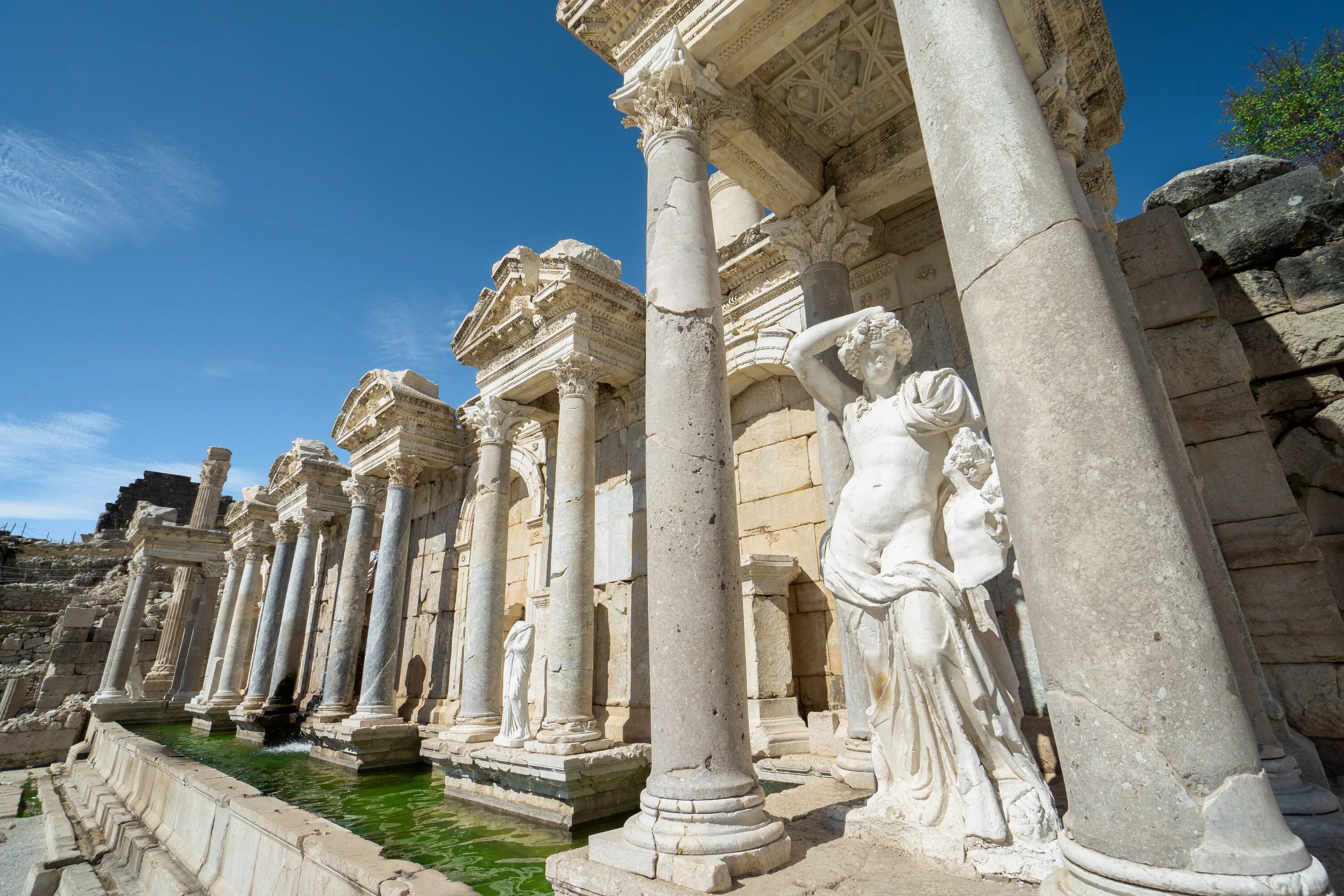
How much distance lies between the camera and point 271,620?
634 inches

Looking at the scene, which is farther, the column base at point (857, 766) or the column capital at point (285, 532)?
the column capital at point (285, 532)

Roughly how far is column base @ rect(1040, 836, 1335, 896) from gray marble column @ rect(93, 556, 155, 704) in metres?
23.3

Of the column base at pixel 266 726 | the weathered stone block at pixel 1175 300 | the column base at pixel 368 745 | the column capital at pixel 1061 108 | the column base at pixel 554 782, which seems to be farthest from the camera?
the column base at pixel 266 726

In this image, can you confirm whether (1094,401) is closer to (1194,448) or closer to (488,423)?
(1194,448)

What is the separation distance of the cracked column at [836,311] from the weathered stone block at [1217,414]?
2860mm

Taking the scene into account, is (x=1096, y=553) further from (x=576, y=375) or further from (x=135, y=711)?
(x=135, y=711)

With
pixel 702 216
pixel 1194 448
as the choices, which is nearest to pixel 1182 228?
pixel 1194 448

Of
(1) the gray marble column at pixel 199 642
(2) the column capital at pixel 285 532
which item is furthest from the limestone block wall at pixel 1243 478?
(1) the gray marble column at pixel 199 642

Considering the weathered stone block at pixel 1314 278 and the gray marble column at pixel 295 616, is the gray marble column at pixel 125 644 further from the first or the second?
the weathered stone block at pixel 1314 278

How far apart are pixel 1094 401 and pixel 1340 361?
5.88 metres

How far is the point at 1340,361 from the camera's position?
19.1 feet

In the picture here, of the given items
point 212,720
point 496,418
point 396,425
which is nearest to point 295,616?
point 212,720

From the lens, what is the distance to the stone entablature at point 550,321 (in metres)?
9.29

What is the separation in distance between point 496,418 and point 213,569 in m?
17.9
